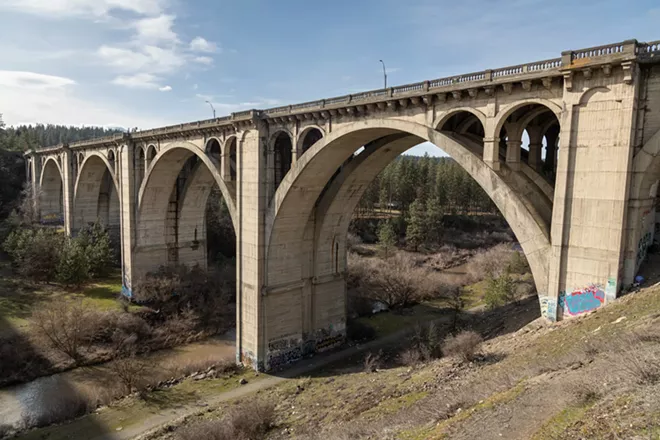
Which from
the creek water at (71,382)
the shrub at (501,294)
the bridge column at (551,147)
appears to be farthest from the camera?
the shrub at (501,294)

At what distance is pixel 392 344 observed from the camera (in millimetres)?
28672

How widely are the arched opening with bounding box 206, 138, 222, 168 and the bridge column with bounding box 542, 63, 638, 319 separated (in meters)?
21.7

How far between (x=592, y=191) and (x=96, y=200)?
51351 mm

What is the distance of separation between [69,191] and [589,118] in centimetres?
5223

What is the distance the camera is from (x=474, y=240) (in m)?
66.9

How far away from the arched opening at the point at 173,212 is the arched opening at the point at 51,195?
1208 inches

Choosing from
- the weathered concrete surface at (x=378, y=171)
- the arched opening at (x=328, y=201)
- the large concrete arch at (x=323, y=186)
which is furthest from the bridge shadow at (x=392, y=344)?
the large concrete arch at (x=323, y=186)

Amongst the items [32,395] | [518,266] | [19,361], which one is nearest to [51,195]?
[19,361]

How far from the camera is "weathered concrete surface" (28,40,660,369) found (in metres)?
13.0

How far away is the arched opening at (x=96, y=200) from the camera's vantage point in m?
50.1

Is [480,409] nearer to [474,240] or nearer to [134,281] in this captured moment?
[134,281]

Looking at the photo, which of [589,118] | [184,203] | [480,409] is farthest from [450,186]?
[480,409]

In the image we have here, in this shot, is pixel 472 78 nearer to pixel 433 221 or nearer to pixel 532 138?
pixel 532 138

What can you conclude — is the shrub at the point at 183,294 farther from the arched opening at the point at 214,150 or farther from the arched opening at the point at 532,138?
the arched opening at the point at 532,138
